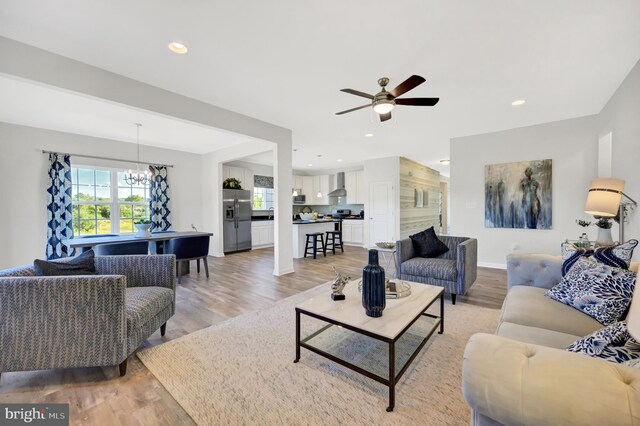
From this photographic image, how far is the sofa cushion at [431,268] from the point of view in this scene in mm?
3002

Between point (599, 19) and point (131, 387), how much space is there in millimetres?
4208

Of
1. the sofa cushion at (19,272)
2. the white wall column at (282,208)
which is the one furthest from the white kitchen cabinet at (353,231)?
the sofa cushion at (19,272)

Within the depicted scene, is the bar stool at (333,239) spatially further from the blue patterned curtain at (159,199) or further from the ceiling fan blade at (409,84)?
Result: the ceiling fan blade at (409,84)

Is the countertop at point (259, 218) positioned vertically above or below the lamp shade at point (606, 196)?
below

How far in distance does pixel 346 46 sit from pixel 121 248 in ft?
12.3

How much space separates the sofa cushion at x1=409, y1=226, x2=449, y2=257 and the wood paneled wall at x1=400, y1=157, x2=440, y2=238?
3.45 m

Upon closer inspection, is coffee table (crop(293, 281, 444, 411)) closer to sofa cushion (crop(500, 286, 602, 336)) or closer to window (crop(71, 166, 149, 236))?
sofa cushion (crop(500, 286, 602, 336))

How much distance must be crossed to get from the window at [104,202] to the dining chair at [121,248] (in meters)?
2.07

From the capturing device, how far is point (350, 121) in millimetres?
4148

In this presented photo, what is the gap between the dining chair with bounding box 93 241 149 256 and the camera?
345cm

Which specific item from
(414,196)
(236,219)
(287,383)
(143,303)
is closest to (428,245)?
(287,383)

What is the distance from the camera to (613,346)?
962 millimetres

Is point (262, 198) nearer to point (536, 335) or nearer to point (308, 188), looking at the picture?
point (308, 188)

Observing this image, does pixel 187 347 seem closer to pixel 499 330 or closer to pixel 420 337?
pixel 420 337
